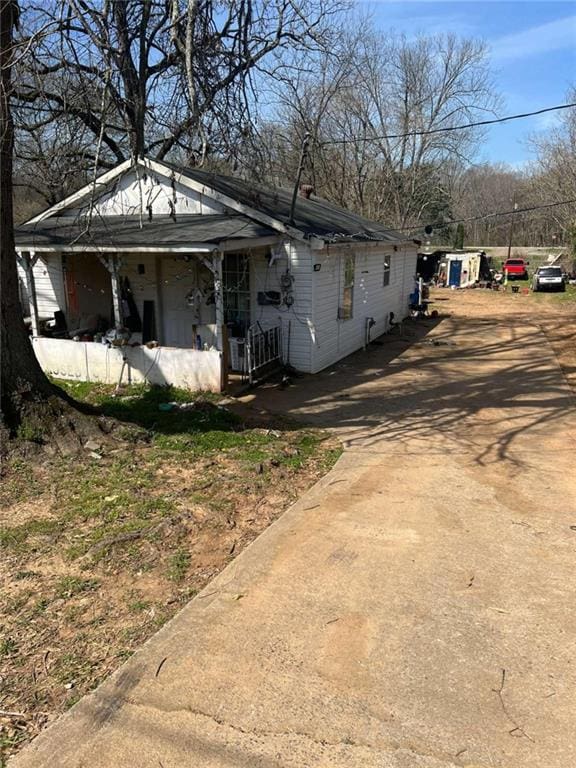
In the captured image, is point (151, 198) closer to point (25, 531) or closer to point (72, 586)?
point (25, 531)

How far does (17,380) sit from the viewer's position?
679 centimetres

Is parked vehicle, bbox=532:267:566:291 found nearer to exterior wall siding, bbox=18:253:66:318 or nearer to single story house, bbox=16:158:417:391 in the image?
single story house, bbox=16:158:417:391

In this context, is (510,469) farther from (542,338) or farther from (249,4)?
(542,338)

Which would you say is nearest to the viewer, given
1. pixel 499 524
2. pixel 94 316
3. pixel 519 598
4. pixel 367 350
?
pixel 519 598

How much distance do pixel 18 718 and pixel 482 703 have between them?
2.56m

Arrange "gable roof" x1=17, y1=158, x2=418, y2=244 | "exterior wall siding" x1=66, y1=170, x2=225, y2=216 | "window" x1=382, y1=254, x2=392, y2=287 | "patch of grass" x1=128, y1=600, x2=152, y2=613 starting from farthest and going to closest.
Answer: "window" x1=382, y1=254, x2=392, y2=287 → "exterior wall siding" x1=66, y1=170, x2=225, y2=216 → "gable roof" x1=17, y1=158, x2=418, y2=244 → "patch of grass" x1=128, y1=600, x2=152, y2=613

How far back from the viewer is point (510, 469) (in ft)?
22.2

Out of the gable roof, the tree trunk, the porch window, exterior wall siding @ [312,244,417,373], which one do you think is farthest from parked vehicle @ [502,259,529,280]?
the tree trunk

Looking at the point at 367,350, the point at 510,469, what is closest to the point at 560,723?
the point at 510,469

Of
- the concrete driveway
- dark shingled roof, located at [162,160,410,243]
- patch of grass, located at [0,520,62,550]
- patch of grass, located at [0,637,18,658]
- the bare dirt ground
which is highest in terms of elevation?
dark shingled roof, located at [162,160,410,243]

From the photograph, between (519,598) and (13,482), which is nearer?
(519,598)

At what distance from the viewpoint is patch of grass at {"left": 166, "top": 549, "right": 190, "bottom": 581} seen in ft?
14.4

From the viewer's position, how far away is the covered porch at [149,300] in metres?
9.85

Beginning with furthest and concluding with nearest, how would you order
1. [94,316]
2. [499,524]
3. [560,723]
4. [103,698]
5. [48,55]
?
[94,316]
[48,55]
[499,524]
[103,698]
[560,723]
